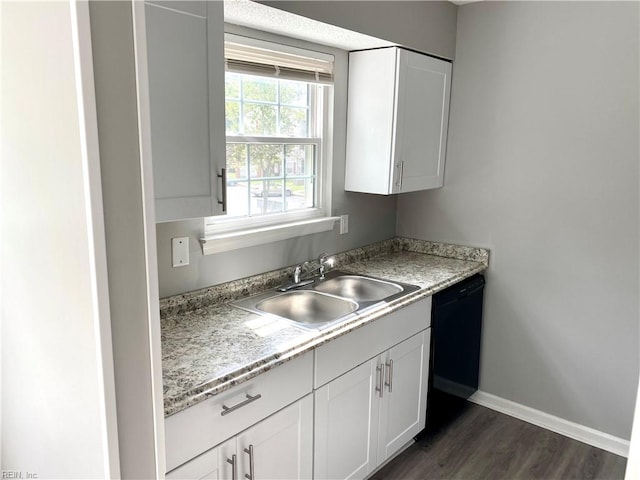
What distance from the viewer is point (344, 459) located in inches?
81.0

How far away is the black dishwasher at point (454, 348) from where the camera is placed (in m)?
2.56

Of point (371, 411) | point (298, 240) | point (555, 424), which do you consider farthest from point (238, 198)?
point (555, 424)

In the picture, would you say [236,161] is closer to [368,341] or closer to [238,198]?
[238,198]

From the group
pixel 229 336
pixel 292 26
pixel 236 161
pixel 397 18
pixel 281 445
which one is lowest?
pixel 281 445

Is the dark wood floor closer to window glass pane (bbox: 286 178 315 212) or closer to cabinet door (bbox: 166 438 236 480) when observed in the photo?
cabinet door (bbox: 166 438 236 480)

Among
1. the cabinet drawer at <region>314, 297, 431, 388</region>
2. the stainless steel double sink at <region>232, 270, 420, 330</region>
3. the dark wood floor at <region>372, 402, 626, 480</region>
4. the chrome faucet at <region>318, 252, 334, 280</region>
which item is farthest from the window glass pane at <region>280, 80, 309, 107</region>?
the dark wood floor at <region>372, 402, 626, 480</region>

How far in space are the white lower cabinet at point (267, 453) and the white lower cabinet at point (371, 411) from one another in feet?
0.23

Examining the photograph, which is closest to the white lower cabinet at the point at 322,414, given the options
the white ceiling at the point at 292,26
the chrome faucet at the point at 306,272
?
the chrome faucet at the point at 306,272

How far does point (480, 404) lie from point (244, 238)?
6.22 feet

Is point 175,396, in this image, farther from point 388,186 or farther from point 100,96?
point 388,186

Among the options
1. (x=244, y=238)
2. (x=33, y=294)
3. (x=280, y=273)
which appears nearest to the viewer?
(x=33, y=294)

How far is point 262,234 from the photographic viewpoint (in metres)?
2.28

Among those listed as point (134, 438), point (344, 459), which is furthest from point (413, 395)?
point (134, 438)

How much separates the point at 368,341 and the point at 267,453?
0.63m
